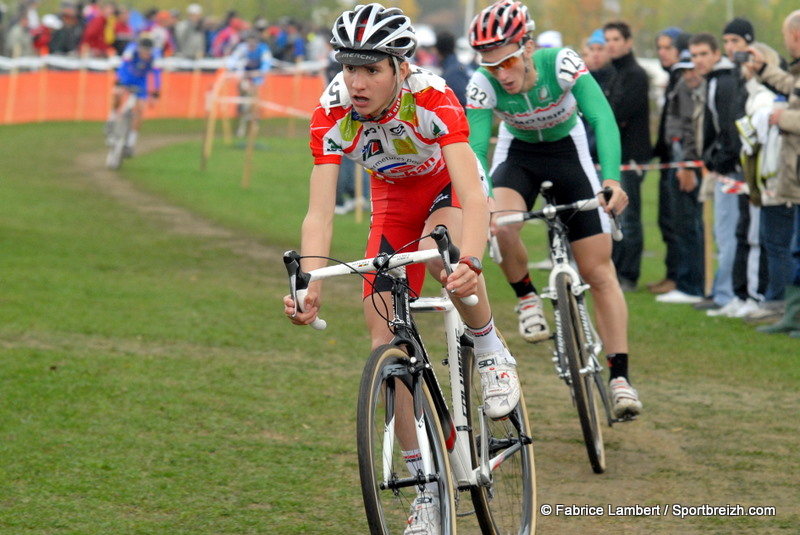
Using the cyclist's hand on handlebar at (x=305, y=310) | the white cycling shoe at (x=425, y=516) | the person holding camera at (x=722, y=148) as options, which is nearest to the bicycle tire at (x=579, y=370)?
the white cycling shoe at (x=425, y=516)

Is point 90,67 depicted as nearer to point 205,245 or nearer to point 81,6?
point 81,6

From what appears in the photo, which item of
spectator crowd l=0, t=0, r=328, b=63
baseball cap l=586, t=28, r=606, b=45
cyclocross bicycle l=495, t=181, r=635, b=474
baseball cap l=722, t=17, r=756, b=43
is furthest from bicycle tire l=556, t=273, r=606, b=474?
spectator crowd l=0, t=0, r=328, b=63

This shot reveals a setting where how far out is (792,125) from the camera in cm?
966

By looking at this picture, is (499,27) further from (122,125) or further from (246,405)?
(122,125)

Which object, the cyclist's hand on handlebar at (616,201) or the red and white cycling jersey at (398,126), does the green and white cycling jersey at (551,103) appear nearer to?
the cyclist's hand on handlebar at (616,201)

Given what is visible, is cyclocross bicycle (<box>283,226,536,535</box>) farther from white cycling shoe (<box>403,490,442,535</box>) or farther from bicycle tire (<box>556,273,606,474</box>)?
bicycle tire (<box>556,273,606,474</box>)

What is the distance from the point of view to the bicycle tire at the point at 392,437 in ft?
13.6

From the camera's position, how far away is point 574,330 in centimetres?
672

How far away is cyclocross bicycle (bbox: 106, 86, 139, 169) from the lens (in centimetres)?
2420

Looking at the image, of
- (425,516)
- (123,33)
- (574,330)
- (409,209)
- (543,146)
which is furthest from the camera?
(123,33)

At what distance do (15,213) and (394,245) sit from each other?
13.0 m

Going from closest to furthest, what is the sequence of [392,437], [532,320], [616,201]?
1. [392,437]
2. [616,201]
3. [532,320]

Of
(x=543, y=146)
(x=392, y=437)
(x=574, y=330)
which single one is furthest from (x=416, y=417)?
(x=543, y=146)

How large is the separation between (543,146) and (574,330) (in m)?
1.26
